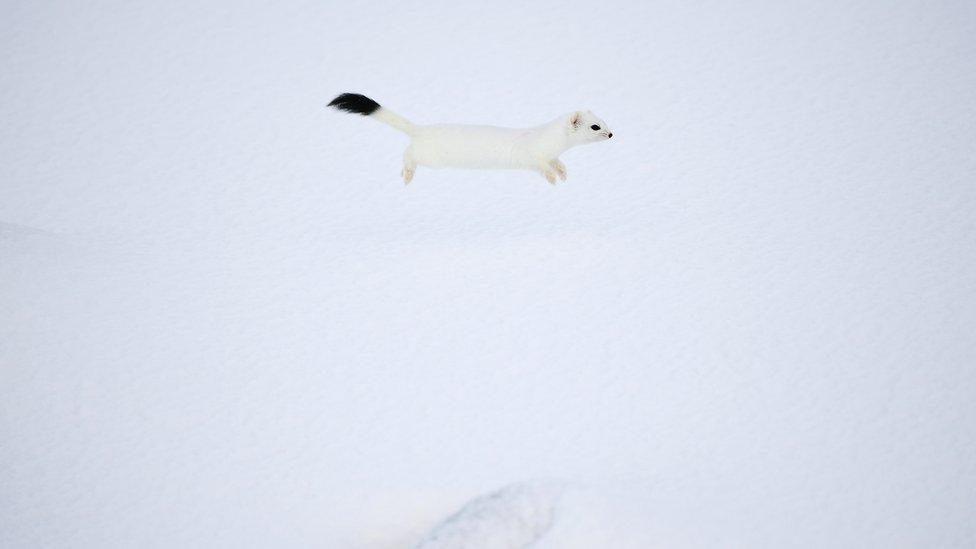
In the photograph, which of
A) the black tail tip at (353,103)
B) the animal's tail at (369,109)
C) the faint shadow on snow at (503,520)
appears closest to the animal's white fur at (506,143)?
the animal's tail at (369,109)

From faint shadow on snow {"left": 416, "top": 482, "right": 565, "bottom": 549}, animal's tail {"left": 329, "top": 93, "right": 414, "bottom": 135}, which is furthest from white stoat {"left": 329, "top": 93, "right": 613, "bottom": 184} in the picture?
faint shadow on snow {"left": 416, "top": 482, "right": 565, "bottom": 549}

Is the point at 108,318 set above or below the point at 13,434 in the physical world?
above

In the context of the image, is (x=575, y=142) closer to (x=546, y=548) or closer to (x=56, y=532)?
(x=546, y=548)

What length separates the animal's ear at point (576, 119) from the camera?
12.1 feet

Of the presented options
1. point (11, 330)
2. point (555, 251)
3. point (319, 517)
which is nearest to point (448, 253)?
point (555, 251)

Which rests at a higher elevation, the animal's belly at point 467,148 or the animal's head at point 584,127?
the animal's head at point 584,127

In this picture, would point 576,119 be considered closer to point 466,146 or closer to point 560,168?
point 560,168

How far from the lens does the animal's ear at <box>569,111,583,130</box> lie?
3.69m

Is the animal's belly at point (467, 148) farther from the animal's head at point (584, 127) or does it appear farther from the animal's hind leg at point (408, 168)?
the animal's head at point (584, 127)

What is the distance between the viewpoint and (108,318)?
2984 millimetres

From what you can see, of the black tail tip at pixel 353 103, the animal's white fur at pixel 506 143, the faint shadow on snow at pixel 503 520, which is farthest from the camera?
the black tail tip at pixel 353 103

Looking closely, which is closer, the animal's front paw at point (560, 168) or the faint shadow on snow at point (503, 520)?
the faint shadow on snow at point (503, 520)

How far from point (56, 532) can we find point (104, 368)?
850mm

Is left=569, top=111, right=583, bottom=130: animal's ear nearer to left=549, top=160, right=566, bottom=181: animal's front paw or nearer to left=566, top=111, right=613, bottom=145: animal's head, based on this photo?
left=566, top=111, right=613, bottom=145: animal's head
